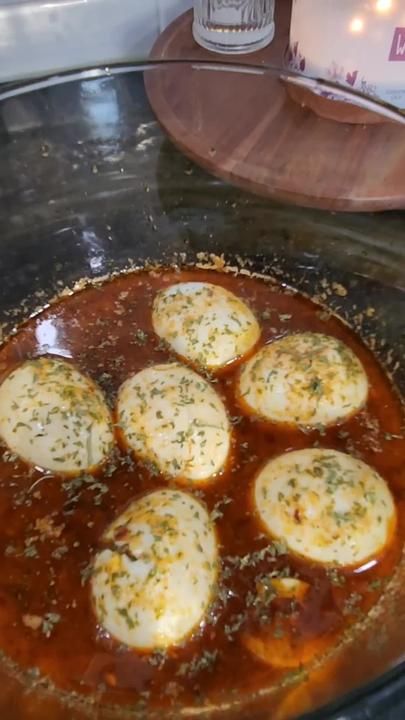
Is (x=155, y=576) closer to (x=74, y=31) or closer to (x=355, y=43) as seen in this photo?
(x=355, y=43)

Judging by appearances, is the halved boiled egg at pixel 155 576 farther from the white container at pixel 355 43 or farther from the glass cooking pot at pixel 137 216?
the white container at pixel 355 43

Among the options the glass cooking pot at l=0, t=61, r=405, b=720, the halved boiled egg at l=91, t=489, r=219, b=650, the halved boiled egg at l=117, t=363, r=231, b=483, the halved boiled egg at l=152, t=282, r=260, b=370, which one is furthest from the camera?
the glass cooking pot at l=0, t=61, r=405, b=720

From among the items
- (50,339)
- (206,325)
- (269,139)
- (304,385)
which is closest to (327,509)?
(304,385)

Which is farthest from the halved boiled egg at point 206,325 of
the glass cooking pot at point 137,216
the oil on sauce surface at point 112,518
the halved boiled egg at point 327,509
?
the halved boiled egg at point 327,509

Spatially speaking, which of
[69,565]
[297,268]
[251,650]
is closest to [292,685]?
[251,650]

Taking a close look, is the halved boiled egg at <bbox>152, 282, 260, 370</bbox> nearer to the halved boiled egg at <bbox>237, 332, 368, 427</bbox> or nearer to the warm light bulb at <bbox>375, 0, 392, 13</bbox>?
the halved boiled egg at <bbox>237, 332, 368, 427</bbox>

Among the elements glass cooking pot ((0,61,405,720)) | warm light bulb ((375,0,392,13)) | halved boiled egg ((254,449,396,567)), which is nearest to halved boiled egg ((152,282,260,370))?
glass cooking pot ((0,61,405,720))
